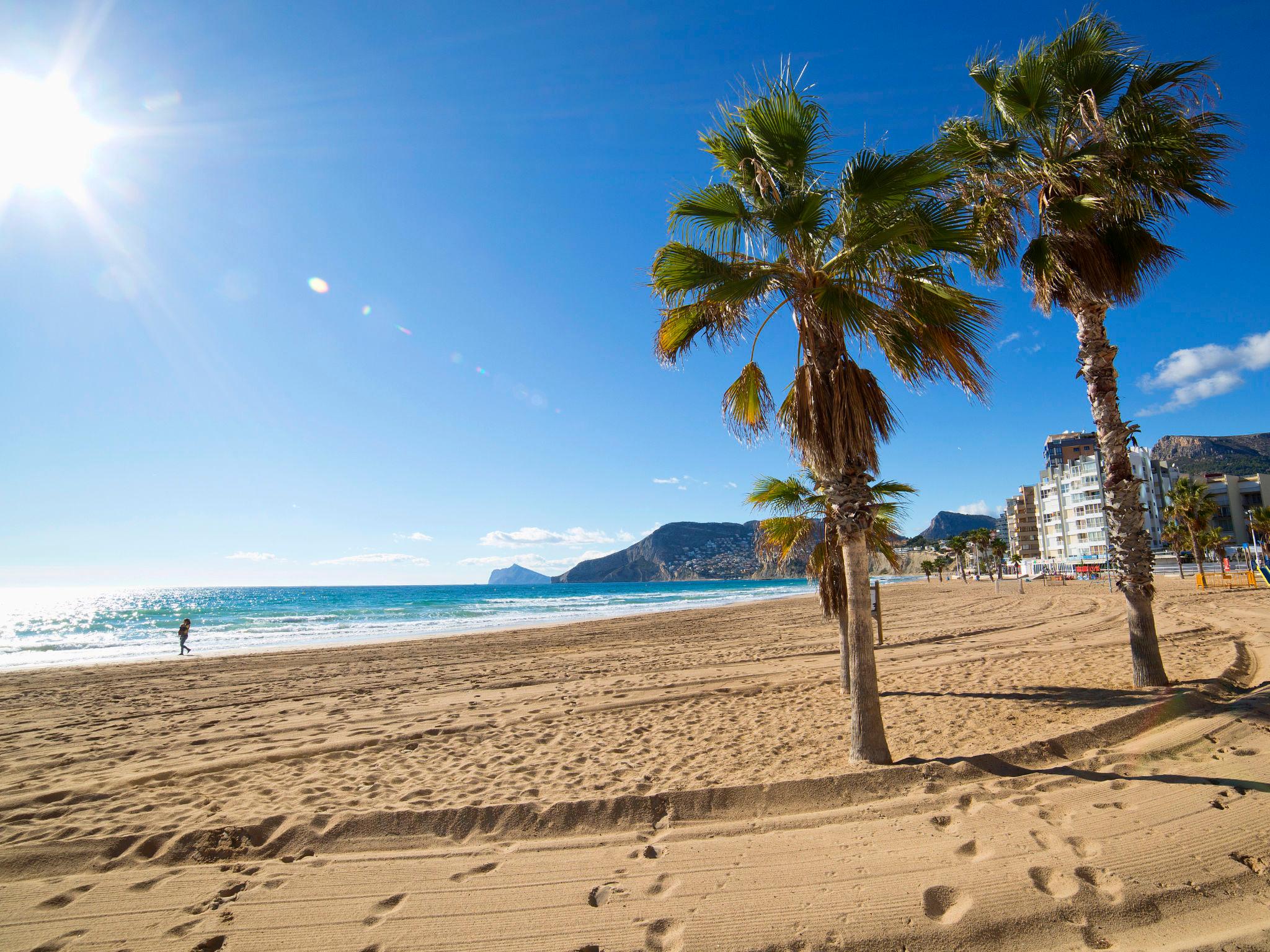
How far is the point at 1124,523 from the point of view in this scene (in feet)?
24.6

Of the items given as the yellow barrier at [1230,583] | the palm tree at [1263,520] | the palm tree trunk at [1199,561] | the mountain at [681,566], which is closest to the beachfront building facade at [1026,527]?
the mountain at [681,566]

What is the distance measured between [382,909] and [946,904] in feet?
11.0

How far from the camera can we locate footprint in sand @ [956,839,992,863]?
143 inches

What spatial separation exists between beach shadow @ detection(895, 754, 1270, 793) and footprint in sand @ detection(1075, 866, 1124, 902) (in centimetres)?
156

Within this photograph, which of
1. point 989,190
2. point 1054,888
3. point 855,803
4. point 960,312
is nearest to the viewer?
point 1054,888

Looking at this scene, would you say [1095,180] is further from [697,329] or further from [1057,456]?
[1057,456]

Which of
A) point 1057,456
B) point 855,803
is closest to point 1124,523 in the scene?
point 855,803

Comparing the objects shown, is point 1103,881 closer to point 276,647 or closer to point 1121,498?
point 1121,498

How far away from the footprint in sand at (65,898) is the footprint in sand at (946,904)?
5470 millimetres

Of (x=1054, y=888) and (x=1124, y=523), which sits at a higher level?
(x=1124, y=523)

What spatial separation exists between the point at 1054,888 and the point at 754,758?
3.05 m

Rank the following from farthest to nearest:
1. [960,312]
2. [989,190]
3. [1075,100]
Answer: [989,190] → [1075,100] → [960,312]

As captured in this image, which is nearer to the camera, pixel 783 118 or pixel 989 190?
pixel 783 118

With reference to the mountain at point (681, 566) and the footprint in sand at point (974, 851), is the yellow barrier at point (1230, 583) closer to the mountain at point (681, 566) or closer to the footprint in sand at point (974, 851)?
the footprint in sand at point (974, 851)
